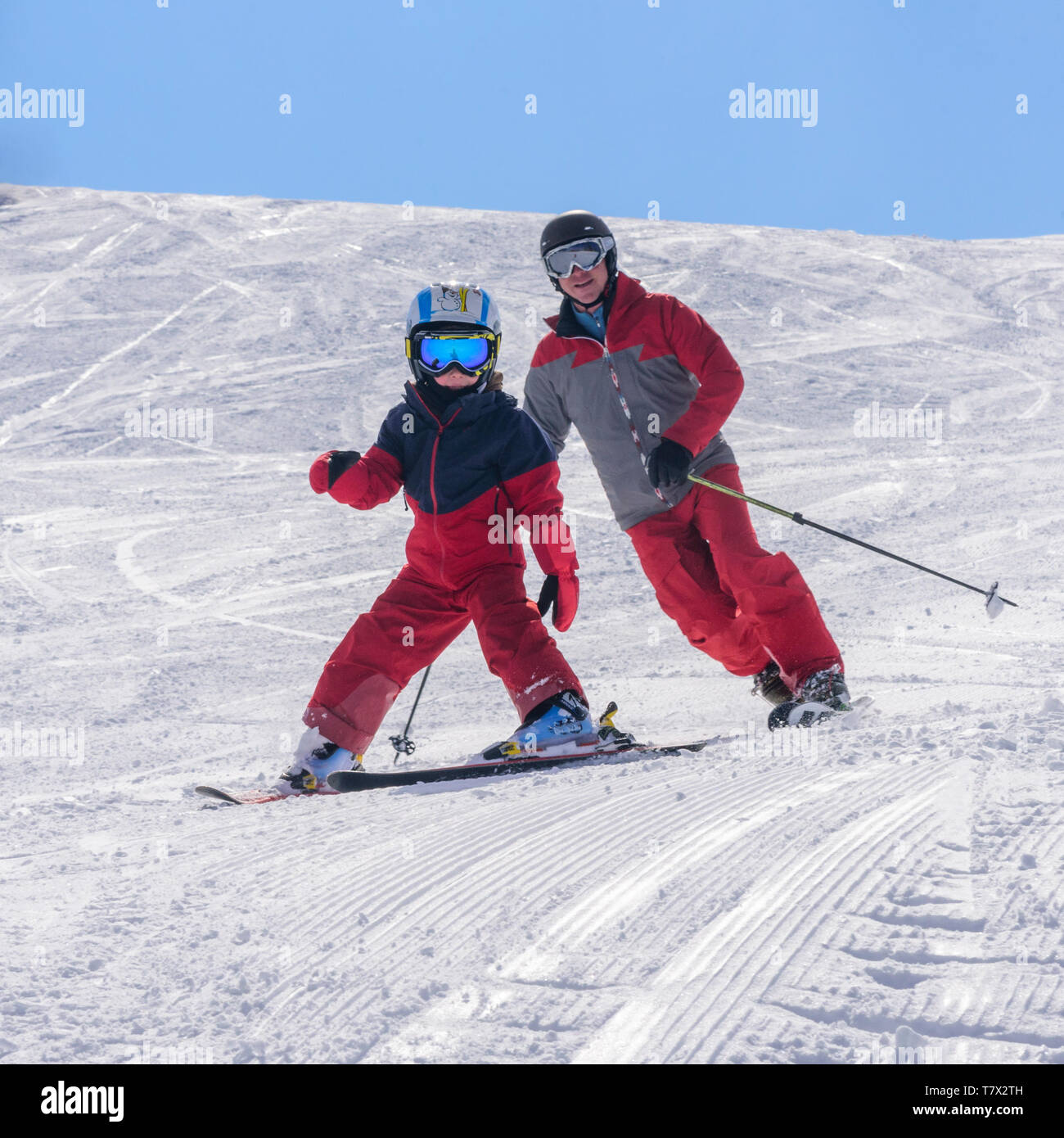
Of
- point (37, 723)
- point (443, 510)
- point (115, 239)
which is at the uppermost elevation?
point (115, 239)

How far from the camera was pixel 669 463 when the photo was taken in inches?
161

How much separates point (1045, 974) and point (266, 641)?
18.2 feet

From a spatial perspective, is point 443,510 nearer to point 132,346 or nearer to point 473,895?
point 473,895

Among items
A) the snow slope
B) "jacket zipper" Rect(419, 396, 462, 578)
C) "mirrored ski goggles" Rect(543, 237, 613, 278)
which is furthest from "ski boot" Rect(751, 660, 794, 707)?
"mirrored ski goggles" Rect(543, 237, 613, 278)

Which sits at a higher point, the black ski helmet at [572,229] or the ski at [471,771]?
the black ski helmet at [572,229]

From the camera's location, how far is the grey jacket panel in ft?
14.5

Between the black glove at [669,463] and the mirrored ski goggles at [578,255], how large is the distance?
770 mm

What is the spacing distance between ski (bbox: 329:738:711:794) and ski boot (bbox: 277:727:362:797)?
21 centimetres

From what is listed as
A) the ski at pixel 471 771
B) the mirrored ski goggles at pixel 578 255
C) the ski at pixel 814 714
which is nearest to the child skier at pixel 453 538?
the ski at pixel 471 771

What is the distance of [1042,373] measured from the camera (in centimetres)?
1432

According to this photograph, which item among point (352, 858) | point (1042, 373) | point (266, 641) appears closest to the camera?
point (352, 858)

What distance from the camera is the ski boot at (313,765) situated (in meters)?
3.97

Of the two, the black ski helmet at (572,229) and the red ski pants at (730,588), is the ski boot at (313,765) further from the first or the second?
the black ski helmet at (572,229)
